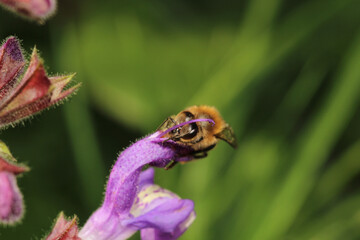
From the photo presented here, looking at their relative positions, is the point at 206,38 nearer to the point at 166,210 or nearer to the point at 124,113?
the point at 124,113

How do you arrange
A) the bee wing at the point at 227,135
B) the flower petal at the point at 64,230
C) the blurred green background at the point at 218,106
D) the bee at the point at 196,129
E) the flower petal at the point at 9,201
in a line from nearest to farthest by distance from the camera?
1. the flower petal at the point at 9,201
2. the flower petal at the point at 64,230
3. the bee at the point at 196,129
4. the bee wing at the point at 227,135
5. the blurred green background at the point at 218,106

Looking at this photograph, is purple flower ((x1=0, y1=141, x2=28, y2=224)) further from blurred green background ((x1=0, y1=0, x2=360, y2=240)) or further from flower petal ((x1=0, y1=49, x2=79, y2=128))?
blurred green background ((x1=0, y1=0, x2=360, y2=240))

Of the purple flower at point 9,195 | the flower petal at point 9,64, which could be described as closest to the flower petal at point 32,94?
the flower petal at point 9,64

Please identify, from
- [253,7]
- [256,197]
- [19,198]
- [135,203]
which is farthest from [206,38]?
[19,198]

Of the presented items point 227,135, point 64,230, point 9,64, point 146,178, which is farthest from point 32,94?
point 227,135

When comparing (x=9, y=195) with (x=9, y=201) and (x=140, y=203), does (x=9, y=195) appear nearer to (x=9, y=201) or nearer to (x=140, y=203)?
(x=9, y=201)

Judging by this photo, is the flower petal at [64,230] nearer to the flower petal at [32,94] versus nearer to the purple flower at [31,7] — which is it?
the flower petal at [32,94]

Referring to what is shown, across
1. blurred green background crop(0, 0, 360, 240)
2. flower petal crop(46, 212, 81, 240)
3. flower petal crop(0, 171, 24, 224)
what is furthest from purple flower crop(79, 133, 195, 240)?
blurred green background crop(0, 0, 360, 240)
